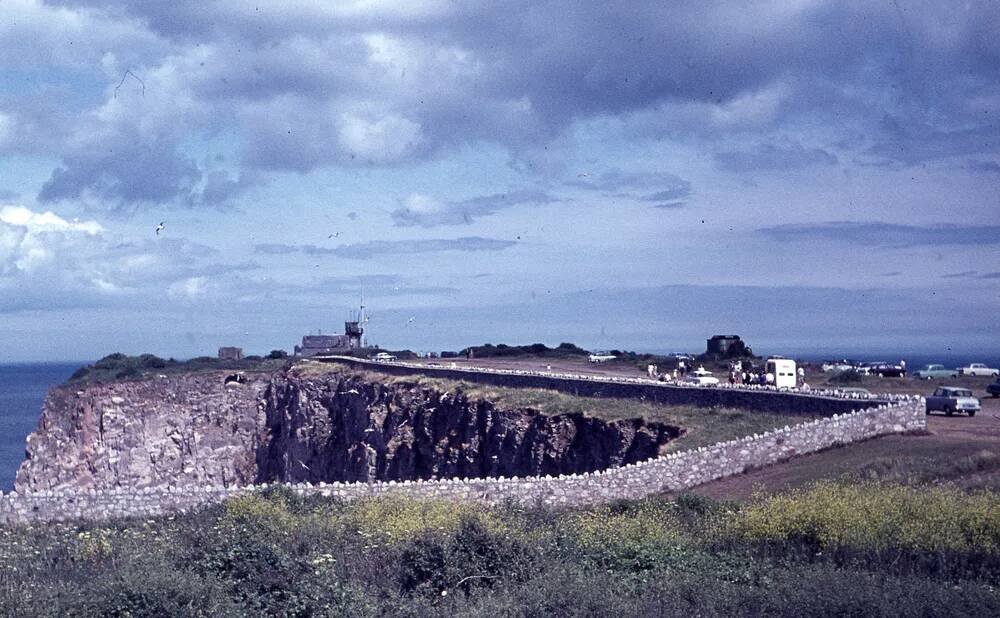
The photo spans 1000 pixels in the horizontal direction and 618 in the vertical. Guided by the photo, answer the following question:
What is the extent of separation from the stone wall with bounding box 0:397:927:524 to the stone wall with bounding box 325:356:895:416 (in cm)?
292

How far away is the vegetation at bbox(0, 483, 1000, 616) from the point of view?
12.4m

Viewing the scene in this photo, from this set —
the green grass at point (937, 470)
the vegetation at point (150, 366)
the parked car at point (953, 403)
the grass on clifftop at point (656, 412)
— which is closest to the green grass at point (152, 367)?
the vegetation at point (150, 366)

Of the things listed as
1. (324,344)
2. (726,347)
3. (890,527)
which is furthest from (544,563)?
(324,344)

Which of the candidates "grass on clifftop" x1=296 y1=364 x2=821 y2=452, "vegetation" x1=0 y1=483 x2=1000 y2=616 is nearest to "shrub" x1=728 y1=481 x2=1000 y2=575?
"vegetation" x1=0 y1=483 x2=1000 y2=616

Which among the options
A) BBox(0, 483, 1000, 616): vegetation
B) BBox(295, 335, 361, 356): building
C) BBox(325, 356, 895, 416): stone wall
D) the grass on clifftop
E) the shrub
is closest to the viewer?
BBox(0, 483, 1000, 616): vegetation

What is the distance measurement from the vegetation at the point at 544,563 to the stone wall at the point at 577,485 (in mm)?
4225

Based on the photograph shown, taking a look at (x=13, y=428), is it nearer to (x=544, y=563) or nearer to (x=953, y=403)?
(x=953, y=403)

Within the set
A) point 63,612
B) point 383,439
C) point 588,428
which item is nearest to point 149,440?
point 383,439

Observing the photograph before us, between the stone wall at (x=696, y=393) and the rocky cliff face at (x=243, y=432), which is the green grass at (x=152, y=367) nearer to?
the rocky cliff face at (x=243, y=432)

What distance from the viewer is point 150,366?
91.8m

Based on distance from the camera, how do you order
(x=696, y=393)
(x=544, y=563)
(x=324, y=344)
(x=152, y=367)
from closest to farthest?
1. (x=544, y=563)
2. (x=696, y=393)
3. (x=152, y=367)
4. (x=324, y=344)

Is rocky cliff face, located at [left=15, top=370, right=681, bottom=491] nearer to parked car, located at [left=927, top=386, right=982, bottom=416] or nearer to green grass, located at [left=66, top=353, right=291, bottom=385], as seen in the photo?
green grass, located at [left=66, top=353, right=291, bottom=385]

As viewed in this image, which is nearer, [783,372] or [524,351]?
[783,372]

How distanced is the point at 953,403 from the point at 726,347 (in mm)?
54566
